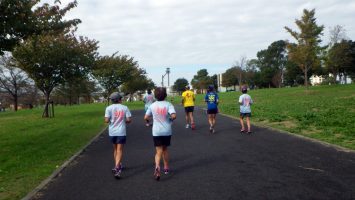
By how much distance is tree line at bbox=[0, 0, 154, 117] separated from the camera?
39.0 ft

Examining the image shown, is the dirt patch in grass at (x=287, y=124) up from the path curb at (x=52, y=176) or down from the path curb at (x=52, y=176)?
up

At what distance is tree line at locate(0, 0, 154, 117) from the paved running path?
4.36 meters

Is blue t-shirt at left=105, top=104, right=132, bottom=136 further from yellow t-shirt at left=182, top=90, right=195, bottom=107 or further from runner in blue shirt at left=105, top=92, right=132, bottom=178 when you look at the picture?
yellow t-shirt at left=182, top=90, right=195, bottom=107

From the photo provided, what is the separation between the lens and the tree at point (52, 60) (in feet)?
85.1

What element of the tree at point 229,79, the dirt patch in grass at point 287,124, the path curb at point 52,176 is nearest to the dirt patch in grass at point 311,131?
the dirt patch in grass at point 287,124

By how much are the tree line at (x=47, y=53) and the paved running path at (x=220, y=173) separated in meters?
4.36

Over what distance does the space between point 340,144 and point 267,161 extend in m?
3.13

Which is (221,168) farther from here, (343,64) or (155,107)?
(343,64)

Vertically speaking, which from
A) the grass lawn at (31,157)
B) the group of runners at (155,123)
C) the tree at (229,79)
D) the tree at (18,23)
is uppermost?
the tree at (229,79)

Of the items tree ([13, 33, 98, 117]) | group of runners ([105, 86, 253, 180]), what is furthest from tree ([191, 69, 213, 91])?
group of runners ([105, 86, 253, 180])

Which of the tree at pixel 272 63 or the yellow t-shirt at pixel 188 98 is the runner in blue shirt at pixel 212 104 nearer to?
the yellow t-shirt at pixel 188 98

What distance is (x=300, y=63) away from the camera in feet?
136

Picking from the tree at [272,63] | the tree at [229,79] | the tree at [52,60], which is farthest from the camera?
the tree at [229,79]

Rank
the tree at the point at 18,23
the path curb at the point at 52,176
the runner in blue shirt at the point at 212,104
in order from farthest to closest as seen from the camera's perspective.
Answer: the runner in blue shirt at the point at 212,104, the tree at the point at 18,23, the path curb at the point at 52,176
